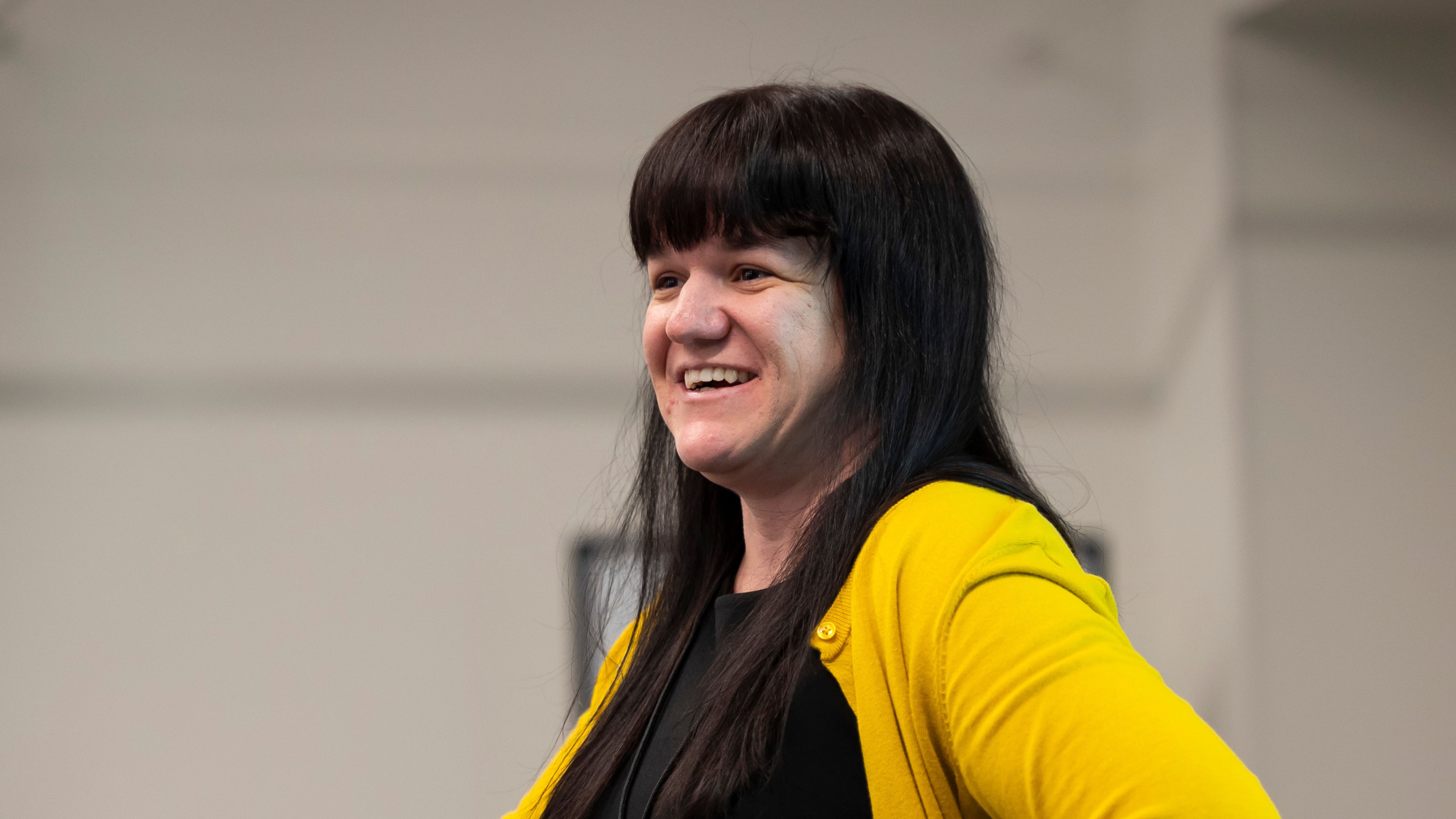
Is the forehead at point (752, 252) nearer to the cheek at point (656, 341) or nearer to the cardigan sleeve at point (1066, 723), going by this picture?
the cheek at point (656, 341)

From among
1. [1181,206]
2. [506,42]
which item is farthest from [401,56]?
[1181,206]

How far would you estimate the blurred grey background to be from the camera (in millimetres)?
3162

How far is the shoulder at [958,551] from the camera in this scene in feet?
2.64

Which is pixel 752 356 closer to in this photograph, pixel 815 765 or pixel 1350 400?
pixel 815 765

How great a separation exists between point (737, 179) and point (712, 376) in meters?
0.17

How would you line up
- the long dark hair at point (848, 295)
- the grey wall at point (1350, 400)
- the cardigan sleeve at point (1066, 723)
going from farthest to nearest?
1. the grey wall at point (1350, 400)
2. the long dark hair at point (848, 295)
3. the cardigan sleeve at point (1066, 723)

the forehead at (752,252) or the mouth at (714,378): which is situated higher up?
the forehead at (752,252)

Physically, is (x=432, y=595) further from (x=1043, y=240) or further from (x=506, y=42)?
(x=1043, y=240)

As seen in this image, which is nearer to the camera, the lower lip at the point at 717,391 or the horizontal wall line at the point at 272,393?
the lower lip at the point at 717,391

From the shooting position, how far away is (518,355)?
138 inches

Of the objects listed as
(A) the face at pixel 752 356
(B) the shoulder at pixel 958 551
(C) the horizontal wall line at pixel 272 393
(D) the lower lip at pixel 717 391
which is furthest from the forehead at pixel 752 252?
(C) the horizontal wall line at pixel 272 393

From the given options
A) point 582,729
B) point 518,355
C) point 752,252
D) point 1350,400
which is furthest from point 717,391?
point 1350,400

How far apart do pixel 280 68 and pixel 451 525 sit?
1.45m

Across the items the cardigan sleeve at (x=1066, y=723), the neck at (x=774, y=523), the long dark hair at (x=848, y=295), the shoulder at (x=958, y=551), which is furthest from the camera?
the neck at (x=774, y=523)
